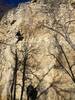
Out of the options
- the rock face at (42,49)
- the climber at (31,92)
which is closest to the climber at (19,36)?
the rock face at (42,49)

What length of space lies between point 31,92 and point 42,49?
4927 millimetres

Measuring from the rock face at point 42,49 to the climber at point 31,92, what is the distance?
16.3 inches

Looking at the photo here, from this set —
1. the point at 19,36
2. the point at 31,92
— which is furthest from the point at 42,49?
the point at 31,92

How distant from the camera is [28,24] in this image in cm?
4041

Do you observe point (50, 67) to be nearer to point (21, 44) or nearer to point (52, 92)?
point (52, 92)

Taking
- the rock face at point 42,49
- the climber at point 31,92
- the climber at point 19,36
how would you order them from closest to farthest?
the rock face at point 42,49 → the climber at point 31,92 → the climber at point 19,36

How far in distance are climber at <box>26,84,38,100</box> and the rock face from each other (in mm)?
415

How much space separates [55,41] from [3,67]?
7.45 meters

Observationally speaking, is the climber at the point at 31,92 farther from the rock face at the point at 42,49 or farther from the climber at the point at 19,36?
the climber at the point at 19,36

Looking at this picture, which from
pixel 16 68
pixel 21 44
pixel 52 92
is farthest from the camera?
pixel 21 44

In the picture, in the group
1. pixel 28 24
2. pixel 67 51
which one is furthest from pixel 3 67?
pixel 67 51

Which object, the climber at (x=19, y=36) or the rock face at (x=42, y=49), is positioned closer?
the rock face at (x=42, y=49)

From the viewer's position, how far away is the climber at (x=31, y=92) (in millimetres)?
34094

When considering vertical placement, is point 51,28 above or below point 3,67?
above
